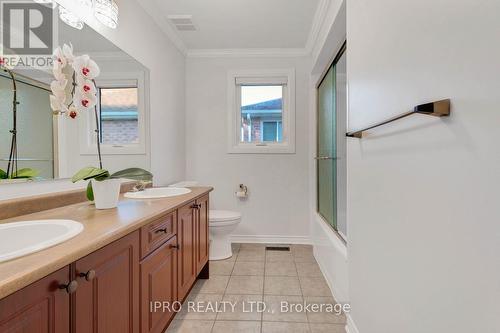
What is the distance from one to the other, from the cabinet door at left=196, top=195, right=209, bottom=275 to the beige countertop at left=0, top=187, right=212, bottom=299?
422 mm

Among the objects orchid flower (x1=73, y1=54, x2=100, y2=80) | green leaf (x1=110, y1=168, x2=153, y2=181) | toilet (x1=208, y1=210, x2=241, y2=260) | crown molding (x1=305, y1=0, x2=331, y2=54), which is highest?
crown molding (x1=305, y1=0, x2=331, y2=54)

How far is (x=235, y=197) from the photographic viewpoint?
10.2 ft

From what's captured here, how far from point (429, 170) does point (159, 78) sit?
2.28 metres

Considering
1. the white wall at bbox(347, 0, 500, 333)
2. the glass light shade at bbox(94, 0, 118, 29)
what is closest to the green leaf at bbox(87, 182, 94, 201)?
the glass light shade at bbox(94, 0, 118, 29)

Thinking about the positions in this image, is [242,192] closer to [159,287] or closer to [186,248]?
[186,248]

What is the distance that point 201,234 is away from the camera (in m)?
2.03

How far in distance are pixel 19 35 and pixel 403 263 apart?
1813 mm

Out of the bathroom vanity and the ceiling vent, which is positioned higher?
the ceiling vent

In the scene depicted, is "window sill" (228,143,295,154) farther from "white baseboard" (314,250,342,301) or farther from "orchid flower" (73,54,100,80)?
"orchid flower" (73,54,100,80)

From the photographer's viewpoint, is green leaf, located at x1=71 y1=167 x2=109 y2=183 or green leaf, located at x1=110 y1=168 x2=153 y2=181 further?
green leaf, located at x1=110 y1=168 x2=153 y2=181

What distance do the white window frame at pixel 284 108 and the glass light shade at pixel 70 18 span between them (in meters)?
1.79

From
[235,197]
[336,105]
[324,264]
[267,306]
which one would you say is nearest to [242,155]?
[235,197]

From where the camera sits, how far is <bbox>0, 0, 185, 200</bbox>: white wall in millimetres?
1840
